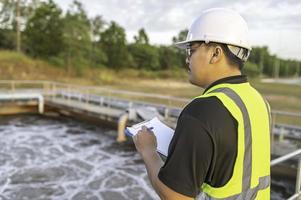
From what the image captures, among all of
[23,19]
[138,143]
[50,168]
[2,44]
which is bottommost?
[50,168]

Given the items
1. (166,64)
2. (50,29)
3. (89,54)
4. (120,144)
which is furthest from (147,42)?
(120,144)

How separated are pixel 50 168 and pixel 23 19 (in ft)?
84.5

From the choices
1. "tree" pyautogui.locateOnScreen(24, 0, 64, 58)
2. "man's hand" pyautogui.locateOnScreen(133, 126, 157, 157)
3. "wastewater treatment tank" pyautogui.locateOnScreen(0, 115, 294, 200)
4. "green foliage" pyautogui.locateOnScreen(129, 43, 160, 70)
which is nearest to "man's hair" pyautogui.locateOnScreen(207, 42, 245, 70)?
"man's hand" pyautogui.locateOnScreen(133, 126, 157, 157)

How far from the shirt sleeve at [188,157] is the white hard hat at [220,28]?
0.29 metres

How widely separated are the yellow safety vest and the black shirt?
0.03 meters

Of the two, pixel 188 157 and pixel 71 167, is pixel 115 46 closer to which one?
pixel 71 167

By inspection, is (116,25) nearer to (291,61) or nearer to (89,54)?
(89,54)

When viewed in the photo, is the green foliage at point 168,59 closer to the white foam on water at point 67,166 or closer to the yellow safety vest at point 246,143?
the white foam on water at point 67,166

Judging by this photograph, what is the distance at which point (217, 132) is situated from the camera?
841mm

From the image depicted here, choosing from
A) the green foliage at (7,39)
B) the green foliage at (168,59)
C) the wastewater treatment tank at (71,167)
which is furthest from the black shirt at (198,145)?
the green foliage at (168,59)

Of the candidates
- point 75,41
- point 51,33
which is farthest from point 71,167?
point 51,33

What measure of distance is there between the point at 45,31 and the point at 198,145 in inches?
1176

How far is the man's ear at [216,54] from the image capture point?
3.20 feet

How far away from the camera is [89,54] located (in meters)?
30.9
